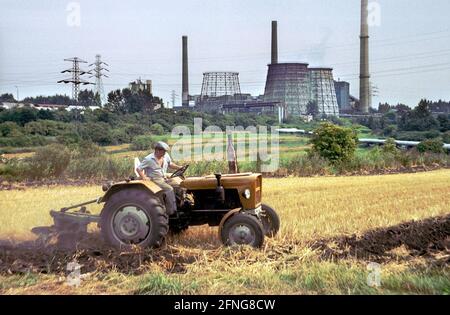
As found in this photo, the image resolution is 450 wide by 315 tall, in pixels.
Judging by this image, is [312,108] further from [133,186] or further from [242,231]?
[133,186]

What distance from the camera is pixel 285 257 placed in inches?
260

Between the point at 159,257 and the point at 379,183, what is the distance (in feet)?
23.7

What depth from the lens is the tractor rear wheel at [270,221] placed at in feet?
25.3

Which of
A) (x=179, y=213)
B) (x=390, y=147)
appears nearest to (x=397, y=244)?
(x=179, y=213)

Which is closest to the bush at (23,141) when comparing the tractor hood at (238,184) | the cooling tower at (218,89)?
the cooling tower at (218,89)

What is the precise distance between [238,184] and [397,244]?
227 centimetres

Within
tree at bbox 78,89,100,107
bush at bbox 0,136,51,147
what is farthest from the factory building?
bush at bbox 0,136,51,147

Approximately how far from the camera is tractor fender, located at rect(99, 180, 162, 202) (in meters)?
6.95

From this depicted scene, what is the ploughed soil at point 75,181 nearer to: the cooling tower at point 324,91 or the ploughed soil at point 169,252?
the cooling tower at point 324,91

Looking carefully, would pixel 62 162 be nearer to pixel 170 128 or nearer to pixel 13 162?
pixel 13 162

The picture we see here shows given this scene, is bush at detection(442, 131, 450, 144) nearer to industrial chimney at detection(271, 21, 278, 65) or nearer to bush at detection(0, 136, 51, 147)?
industrial chimney at detection(271, 21, 278, 65)

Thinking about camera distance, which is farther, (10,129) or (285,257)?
(10,129)

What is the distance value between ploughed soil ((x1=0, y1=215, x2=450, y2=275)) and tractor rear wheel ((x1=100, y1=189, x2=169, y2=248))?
0.16 metres

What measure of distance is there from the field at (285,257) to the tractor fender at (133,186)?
685mm
